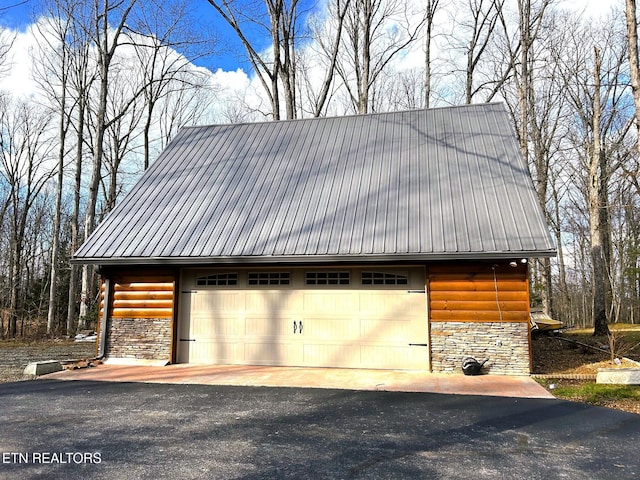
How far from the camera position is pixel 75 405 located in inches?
230

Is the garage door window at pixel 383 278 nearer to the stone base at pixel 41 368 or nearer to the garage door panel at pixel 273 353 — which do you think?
the garage door panel at pixel 273 353

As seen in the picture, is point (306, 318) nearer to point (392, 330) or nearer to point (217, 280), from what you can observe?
point (392, 330)

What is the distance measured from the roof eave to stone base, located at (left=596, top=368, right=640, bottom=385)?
75.9 inches

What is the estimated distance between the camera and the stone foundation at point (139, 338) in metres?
8.79

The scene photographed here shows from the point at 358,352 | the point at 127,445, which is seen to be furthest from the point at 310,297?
the point at 127,445

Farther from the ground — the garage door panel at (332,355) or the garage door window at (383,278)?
the garage door window at (383,278)

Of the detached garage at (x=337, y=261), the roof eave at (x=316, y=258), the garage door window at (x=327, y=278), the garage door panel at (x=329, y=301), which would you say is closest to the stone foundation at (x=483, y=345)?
the detached garage at (x=337, y=261)

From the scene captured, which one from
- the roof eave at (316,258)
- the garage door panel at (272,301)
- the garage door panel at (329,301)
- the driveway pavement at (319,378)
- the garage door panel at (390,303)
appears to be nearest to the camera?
the driveway pavement at (319,378)

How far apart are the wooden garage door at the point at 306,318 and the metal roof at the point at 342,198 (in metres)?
0.74

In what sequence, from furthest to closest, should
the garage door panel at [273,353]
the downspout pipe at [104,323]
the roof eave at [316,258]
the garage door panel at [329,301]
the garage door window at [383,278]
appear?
the downspout pipe at [104,323]
the garage door panel at [273,353]
the garage door panel at [329,301]
the garage door window at [383,278]
the roof eave at [316,258]

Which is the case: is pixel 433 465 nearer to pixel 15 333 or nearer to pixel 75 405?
pixel 75 405

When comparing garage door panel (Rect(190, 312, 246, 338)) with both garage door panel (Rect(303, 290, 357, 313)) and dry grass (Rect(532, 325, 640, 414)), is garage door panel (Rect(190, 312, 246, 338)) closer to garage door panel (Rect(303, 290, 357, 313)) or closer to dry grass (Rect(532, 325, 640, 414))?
garage door panel (Rect(303, 290, 357, 313))

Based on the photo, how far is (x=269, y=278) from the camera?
8.68m

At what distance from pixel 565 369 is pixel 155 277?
8146 mm
